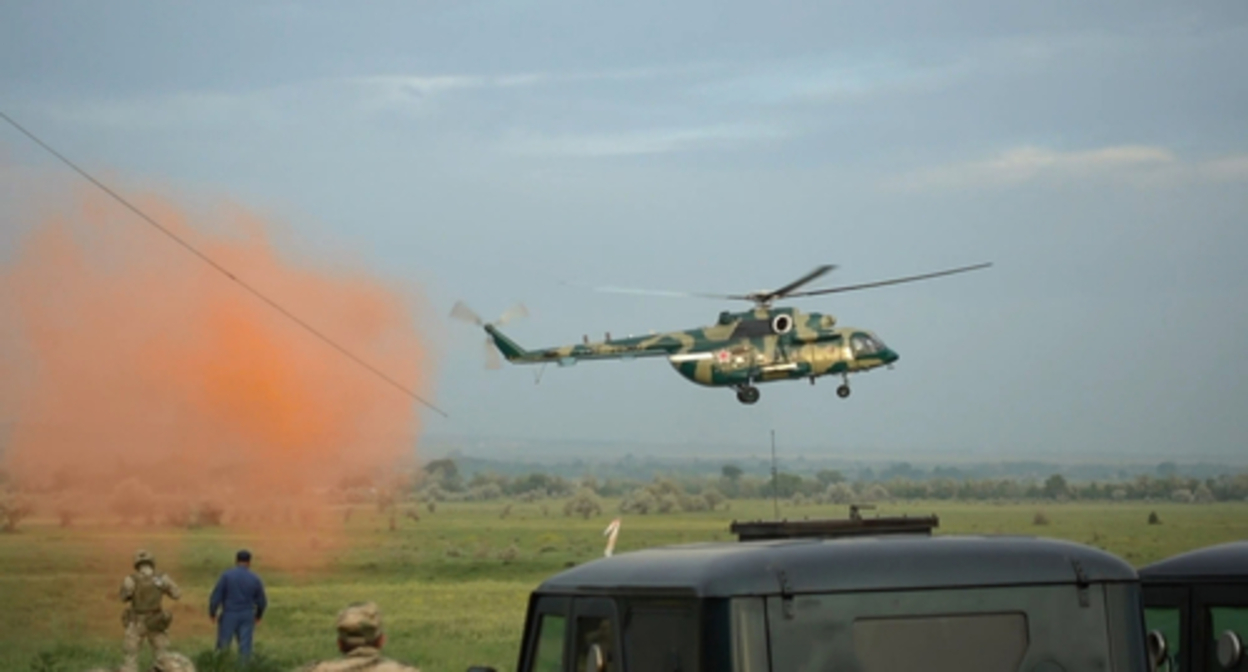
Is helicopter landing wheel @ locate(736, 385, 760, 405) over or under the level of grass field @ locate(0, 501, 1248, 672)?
over

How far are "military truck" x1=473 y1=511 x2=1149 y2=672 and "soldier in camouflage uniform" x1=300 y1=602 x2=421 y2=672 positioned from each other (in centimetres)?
118

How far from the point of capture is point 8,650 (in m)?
32.1

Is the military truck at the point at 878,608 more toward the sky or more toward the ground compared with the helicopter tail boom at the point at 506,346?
more toward the ground

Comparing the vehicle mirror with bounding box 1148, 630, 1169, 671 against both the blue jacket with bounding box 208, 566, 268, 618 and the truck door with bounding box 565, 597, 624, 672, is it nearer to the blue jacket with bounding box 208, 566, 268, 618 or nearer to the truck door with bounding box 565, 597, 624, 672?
the truck door with bounding box 565, 597, 624, 672

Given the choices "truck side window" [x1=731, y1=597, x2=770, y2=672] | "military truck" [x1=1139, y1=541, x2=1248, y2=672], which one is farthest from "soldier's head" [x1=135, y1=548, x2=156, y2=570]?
"truck side window" [x1=731, y1=597, x2=770, y2=672]

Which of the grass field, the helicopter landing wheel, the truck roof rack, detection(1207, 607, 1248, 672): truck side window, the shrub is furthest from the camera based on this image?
the shrub

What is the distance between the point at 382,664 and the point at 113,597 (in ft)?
119

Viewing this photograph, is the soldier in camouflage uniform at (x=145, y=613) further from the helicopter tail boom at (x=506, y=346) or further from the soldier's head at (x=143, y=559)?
the helicopter tail boom at (x=506, y=346)

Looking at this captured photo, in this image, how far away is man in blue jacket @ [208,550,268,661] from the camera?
2577 cm

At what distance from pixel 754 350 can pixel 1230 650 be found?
3769cm

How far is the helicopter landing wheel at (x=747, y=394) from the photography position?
152 ft

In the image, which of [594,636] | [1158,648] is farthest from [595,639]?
[1158,648]

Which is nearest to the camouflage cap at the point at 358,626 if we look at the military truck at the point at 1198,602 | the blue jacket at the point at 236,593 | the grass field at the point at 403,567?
the military truck at the point at 1198,602

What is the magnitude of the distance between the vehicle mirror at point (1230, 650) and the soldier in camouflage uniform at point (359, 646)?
3.51 m
